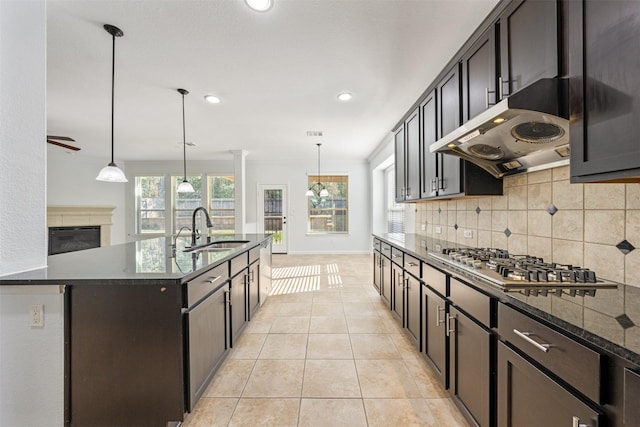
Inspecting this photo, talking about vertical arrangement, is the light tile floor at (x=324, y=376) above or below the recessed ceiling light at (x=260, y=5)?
below

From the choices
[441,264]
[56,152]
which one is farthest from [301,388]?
[56,152]

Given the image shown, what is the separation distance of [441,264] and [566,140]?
3.04 feet

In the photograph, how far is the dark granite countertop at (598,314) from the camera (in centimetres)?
74


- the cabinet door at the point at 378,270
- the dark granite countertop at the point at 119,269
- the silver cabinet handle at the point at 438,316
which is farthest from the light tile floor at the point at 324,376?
the dark granite countertop at the point at 119,269

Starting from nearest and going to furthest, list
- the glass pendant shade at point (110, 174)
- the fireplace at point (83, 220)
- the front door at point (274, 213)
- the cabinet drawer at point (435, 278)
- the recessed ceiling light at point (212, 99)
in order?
the cabinet drawer at point (435, 278), the glass pendant shade at point (110, 174), the recessed ceiling light at point (212, 99), the fireplace at point (83, 220), the front door at point (274, 213)

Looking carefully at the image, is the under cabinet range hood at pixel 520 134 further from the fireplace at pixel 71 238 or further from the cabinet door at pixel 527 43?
the fireplace at pixel 71 238

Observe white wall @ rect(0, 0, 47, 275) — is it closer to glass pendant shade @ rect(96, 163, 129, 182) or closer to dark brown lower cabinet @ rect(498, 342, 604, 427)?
glass pendant shade @ rect(96, 163, 129, 182)

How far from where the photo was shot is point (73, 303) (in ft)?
4.80

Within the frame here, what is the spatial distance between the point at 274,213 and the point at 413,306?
19.4ft

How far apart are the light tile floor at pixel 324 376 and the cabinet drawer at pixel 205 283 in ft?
2.39

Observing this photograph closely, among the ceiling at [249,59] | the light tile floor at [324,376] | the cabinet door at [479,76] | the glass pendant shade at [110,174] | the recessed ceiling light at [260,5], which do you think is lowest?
the light tile floor at [324,376]

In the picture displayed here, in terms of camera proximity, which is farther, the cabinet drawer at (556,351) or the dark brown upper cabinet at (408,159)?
the dark brown upper cabinet at (408,159)

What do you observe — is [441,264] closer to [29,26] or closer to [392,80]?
[392,80]

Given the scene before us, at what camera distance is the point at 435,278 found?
1914mm
